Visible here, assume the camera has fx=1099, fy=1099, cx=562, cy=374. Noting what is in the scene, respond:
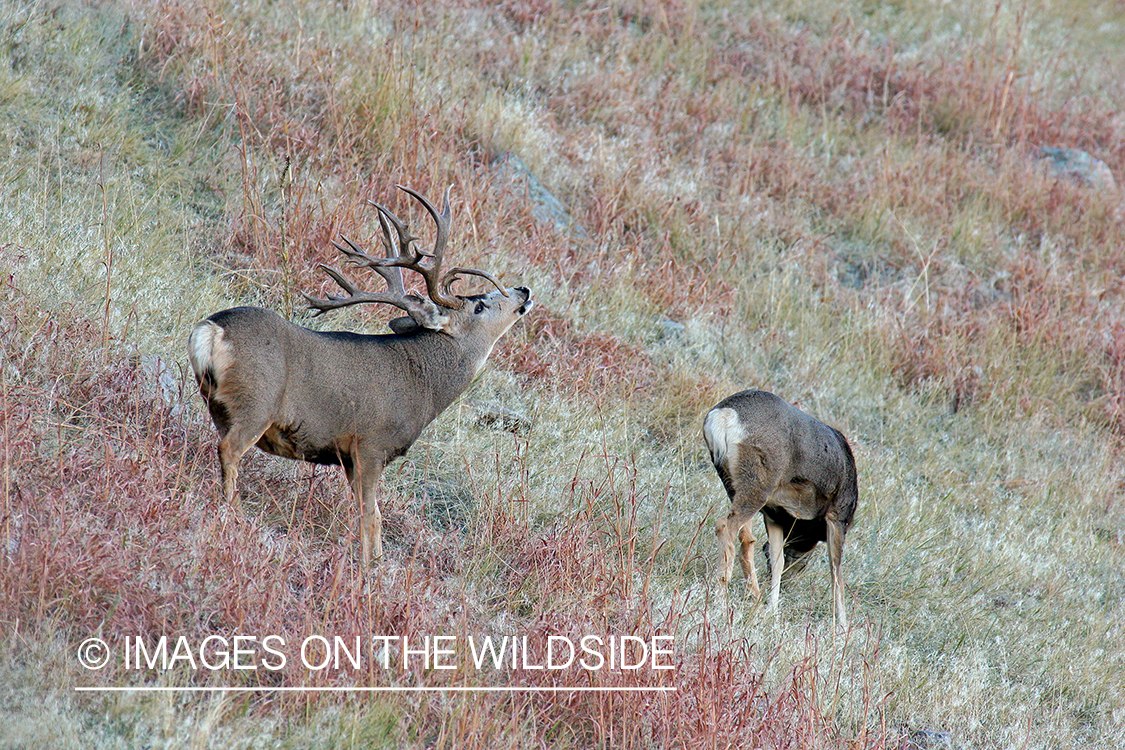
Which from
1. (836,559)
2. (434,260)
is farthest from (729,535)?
(434,260)

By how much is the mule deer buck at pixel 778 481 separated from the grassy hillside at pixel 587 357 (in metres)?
0.24

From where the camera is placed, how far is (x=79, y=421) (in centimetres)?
504

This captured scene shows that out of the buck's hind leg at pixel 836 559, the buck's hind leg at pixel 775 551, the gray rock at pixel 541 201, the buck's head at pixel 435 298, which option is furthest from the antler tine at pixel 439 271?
the gray rock at pixel 541 201

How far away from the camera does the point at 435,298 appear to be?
5.41 meters

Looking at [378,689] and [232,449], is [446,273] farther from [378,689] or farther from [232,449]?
[378,689]

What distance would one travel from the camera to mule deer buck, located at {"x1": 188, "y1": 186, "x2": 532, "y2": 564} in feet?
14.4

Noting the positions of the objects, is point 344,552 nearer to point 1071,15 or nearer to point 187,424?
point 187,424

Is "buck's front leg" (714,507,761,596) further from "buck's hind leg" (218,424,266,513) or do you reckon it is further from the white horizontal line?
"buck's hind leg" (218,424,266,513)

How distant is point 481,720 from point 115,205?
4.80 metres

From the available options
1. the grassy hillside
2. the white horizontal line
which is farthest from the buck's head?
the white horizontal line

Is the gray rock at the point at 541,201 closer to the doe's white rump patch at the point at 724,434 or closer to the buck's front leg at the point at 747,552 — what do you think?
the doe's white rump patch at the point at 724,434

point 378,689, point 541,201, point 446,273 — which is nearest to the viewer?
point 378,689

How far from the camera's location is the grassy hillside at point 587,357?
4051 millimetres

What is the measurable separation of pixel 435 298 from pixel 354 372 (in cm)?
72
